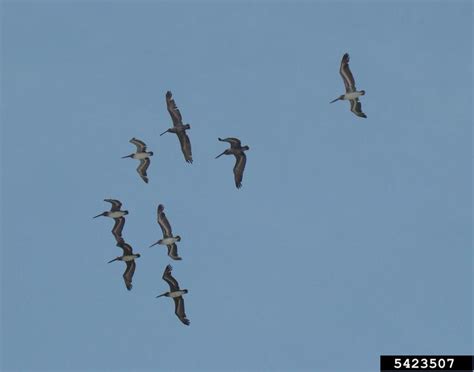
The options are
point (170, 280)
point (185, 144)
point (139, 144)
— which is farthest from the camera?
point (139, 144)

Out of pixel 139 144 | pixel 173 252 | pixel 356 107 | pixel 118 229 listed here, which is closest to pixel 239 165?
pixel 173 252

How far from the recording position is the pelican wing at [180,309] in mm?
66500

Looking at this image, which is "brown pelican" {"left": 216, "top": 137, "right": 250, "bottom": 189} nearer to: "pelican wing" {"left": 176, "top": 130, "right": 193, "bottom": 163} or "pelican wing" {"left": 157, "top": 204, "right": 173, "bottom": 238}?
"pelican wing" {"left": 176, "top": 130, "right": 193, "bottom": 163}

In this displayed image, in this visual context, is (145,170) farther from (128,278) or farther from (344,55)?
(344,55)

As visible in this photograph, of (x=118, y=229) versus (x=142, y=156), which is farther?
(x=118, y=229)

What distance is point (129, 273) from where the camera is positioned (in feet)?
225

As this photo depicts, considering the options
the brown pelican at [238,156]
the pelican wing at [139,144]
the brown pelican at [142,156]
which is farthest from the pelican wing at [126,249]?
the brown pelican at [238,156]

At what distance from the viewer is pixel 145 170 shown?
226 ft

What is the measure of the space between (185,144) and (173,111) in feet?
3.98

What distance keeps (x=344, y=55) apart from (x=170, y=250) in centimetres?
951

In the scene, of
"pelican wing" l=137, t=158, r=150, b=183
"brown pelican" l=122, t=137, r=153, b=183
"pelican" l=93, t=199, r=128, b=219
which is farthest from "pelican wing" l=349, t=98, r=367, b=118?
"pelican" l=93, t=199, r=128, b=219

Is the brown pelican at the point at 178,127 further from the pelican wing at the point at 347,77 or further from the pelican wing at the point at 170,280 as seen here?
the pelican wing at the point at 347,77

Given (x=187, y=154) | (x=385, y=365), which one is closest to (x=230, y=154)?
(x=187, y=154)

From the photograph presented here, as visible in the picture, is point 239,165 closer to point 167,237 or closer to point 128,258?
point 167,237
